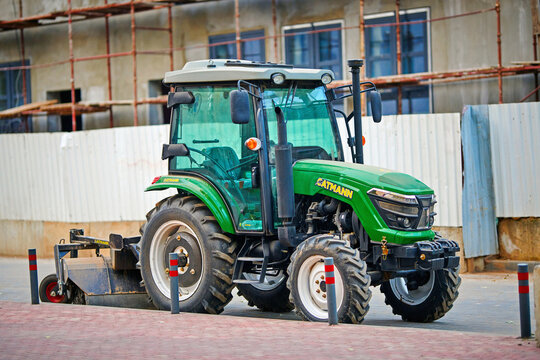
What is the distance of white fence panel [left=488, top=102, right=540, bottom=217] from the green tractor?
4.95 metres

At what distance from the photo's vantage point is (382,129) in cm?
1808

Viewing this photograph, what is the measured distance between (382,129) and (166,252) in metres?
6.49

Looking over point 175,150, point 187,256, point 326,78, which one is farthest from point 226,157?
point 326,78

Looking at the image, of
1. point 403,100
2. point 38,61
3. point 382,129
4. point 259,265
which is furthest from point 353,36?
point 259,265

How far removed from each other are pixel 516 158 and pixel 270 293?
591 cm

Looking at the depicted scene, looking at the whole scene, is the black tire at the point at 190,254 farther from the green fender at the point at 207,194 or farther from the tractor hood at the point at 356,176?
the tractor hood at the point at 356,176

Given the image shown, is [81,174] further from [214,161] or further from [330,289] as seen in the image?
[330,289]

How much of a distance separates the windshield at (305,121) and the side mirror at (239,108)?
79 centimetres

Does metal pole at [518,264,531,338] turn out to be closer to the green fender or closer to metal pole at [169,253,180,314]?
the green fender

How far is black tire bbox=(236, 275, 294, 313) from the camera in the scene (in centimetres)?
1323

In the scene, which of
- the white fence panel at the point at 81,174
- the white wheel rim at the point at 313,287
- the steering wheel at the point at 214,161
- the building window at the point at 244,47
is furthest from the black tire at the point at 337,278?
the building window at the point at 244,47

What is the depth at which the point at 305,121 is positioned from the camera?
40.5ft

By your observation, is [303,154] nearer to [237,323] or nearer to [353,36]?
[237,323]

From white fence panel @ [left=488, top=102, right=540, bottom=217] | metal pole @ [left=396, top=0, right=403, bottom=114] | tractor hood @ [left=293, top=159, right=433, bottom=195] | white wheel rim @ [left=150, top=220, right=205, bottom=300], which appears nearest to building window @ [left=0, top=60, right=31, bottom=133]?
metal pole @ [left=396, top=0, right=403, bottom=114]
